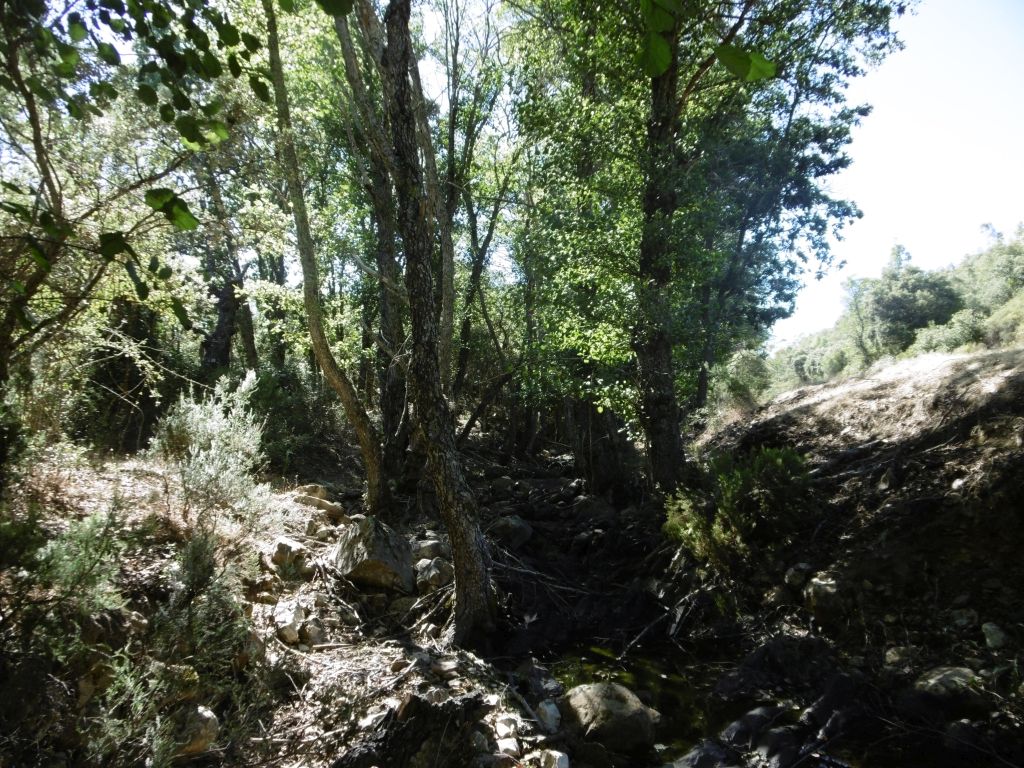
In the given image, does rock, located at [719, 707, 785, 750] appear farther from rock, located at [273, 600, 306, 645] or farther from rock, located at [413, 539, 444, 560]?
rock, located at [413, 539, 444, 560]

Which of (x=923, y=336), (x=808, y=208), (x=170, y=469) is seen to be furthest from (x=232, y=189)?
(x=923, y=336)

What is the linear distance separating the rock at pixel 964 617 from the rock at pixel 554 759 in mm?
3295

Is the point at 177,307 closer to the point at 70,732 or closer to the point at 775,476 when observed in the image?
the point at 70,732

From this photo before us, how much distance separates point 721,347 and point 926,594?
5.06 metres

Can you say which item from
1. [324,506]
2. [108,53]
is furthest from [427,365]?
[108,53]

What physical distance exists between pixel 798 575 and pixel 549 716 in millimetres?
2848

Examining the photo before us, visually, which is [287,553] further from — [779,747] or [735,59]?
[735,59]

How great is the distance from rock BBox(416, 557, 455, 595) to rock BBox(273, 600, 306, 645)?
4.62 feet

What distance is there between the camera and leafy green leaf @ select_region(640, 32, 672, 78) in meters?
1.00

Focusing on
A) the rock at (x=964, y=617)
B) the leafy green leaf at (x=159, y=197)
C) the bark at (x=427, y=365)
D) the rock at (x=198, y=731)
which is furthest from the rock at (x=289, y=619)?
the rock at (x=964, y=617)

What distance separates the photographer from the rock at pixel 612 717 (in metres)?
4.11

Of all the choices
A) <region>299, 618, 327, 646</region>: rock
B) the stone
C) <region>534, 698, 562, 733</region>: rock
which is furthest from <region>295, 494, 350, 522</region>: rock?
<region>534, 698, 562, 733</region>: rock

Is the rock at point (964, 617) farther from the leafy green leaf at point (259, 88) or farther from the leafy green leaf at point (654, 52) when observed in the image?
the leafy green leaf at point (259, 88)

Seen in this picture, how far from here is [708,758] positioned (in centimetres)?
398
